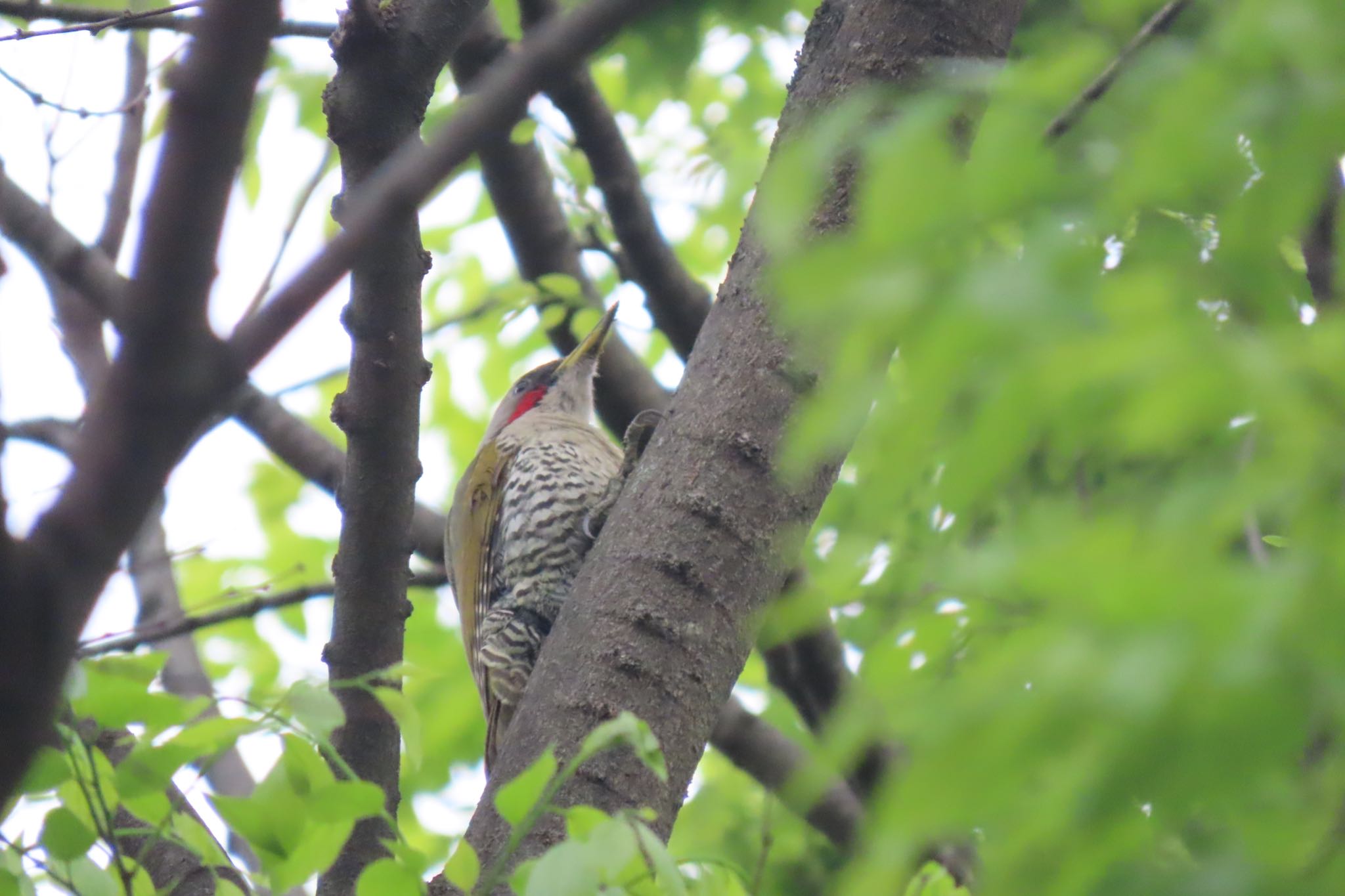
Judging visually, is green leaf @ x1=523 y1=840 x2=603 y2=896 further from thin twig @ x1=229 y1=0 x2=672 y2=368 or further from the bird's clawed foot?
the bird's clawed foot

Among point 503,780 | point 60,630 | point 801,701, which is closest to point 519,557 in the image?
point 801,701

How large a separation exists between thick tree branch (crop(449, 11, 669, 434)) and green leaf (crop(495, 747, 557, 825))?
9.15 ft

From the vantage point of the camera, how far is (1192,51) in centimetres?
121

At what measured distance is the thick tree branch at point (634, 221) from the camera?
4.24 m

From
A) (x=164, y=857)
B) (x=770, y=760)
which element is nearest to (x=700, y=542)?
(x=164, y=857)

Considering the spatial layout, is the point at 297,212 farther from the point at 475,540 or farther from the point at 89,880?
the point at 89,880

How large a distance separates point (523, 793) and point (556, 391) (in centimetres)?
393

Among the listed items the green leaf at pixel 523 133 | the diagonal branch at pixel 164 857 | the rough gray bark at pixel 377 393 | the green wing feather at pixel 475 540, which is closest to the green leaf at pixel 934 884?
the rough gray bark at pixel 377 393

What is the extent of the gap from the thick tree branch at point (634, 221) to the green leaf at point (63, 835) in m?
2.95

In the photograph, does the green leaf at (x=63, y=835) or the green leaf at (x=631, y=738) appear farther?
the green leaf at (x=63, y=835)

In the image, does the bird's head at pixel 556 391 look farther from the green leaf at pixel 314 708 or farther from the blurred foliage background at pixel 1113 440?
the blurred foliage background at pixel 1113 440

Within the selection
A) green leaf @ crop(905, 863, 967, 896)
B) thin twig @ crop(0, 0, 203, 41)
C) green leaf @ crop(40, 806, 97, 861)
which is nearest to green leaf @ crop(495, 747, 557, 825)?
→ green leaf @ crop(40, 806, 97, 861)

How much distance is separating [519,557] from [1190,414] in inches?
142

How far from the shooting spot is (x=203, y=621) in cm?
354
